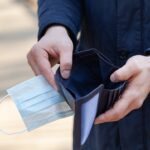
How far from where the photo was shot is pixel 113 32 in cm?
160

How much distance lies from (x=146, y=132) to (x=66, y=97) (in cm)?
39

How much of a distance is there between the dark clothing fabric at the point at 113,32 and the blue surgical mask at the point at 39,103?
0.77ft

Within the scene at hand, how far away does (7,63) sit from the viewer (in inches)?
194

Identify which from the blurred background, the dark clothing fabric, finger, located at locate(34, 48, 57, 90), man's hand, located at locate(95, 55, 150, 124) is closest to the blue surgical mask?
finger, located at locate(34, 48, 57, 90)

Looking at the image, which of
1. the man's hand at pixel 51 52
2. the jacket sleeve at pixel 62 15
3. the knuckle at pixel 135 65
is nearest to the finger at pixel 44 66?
the man's hand at pixel 51 52

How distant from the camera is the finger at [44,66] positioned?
1481 millimetres

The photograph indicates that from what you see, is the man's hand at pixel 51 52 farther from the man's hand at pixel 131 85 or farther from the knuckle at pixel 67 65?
the man's hand at pixel 131 85

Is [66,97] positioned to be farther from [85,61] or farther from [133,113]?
[133,113]

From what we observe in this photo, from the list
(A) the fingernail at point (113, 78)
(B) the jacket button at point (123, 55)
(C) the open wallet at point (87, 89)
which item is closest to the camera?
(C) the open wallet at point (87, 89)

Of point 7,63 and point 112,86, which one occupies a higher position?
point 112,86

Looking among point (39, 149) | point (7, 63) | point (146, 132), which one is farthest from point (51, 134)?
point (146, 132)

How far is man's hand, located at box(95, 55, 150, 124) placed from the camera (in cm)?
135

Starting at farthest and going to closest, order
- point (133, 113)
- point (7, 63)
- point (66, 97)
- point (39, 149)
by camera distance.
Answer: point (7, 63)
point (39, 149)
point (133, 113)
point (66, 97)

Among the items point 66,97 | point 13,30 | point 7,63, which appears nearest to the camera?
point 66,97
